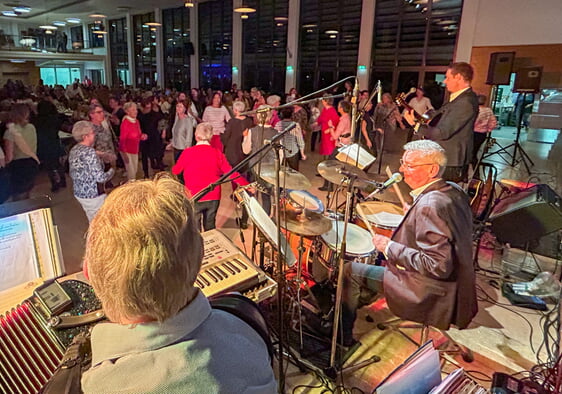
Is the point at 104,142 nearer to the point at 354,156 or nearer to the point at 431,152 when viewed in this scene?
the point at 354,156

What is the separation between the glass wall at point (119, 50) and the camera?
21.4 metres

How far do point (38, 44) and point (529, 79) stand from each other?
70.1 ft

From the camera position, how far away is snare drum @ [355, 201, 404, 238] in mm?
2877

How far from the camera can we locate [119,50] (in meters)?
21.9

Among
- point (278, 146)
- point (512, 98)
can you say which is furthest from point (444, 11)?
point (278, 146)

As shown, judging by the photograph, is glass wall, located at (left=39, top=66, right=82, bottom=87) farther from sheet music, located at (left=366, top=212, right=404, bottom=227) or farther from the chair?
the chair

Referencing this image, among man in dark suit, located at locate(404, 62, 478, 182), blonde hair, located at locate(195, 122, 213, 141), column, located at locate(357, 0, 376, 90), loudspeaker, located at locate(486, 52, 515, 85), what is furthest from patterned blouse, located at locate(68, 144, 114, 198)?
column, located at locate(357, 0, 376, 90)

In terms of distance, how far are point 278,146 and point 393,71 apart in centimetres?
1088

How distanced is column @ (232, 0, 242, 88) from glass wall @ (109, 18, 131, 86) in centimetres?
881

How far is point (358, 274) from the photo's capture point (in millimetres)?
2645

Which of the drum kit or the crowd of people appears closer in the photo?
the drum kit

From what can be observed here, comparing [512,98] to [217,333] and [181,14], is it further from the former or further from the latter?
[217,333]

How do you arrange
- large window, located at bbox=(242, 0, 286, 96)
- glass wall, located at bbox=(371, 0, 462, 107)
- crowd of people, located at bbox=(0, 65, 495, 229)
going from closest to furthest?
crowd of people, located at bbox=(0, 65, 495, 229) < glass wall, located at bbox=(371, 0, 462, 107) < large window, located at bbox=(242, 0, 286, 96)

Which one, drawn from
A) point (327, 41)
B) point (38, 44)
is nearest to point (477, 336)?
point (327, 41)
